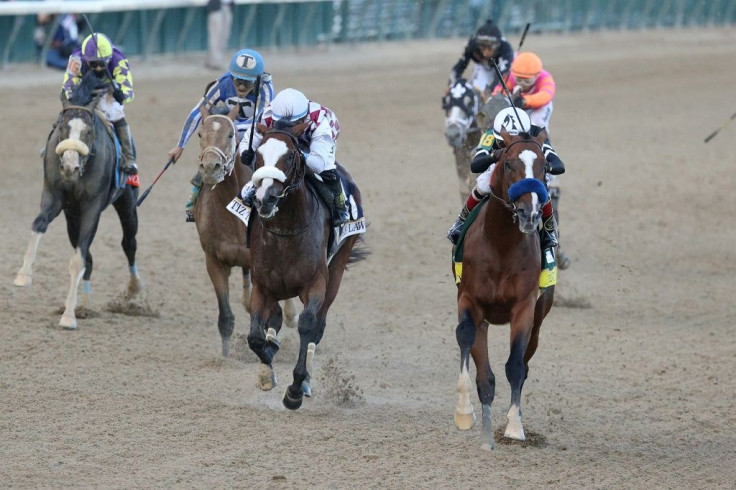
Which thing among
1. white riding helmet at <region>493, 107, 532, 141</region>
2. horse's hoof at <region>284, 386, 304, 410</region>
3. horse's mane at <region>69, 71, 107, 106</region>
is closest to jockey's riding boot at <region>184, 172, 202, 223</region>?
horse's mane at <region>69, 71, 107, 106</region>

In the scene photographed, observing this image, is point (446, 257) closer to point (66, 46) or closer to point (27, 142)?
point (27, 142)

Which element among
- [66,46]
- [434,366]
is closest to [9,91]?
[66,46]

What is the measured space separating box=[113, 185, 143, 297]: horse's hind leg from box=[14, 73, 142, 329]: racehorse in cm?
63

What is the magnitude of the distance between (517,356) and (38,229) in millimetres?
4141

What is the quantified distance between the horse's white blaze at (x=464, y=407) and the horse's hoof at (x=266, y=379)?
4.22 ft

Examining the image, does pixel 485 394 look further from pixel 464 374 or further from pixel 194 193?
pixel 194 193

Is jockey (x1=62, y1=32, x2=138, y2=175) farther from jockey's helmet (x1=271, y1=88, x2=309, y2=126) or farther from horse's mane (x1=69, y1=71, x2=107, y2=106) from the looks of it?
jockey's helmet (x1=271, y1=88, x2=309, y2=126)

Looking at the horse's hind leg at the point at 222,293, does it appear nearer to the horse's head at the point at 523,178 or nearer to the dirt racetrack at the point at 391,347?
the dirt racetrack at the point at 391,347

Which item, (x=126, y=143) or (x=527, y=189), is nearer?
(x=527, y=189)

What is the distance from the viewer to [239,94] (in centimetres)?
926

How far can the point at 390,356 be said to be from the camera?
9594mm

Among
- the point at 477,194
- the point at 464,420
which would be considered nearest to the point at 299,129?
the point at 477,194

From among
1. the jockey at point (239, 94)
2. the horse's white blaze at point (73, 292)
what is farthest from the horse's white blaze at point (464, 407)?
the horse's white blaze at point (73, 292)

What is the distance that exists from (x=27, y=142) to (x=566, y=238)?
712 centimetres
